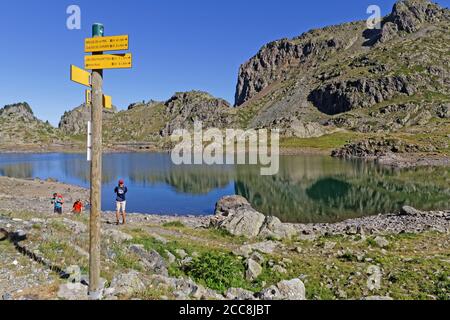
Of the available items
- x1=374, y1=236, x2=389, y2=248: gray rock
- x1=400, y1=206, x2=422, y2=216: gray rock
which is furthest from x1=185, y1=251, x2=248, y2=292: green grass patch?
x1=400, y1=206, x2=422, y2=216: gray rock

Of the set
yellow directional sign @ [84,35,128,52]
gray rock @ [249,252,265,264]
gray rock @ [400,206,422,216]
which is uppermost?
yellow directional sign @ [84,35,128,52]

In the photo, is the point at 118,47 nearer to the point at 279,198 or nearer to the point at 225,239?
the point at 225,239

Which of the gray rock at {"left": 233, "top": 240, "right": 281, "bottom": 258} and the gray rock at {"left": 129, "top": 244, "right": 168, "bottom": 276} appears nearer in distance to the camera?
the gray rock at {"left": 129, "top": 244, "right": 168, "bottom": 276}

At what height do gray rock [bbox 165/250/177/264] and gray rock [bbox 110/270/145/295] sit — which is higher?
gray rock [bbox 110/270/145/295]

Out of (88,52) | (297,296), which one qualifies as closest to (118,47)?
(88,52)

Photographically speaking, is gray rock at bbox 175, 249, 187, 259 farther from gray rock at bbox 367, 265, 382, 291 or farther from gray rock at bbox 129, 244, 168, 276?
gray rock at bbox 367, 265, 382, 291

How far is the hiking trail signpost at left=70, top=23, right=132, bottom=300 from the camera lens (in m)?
11.0

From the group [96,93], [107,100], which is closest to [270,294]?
[107,100]

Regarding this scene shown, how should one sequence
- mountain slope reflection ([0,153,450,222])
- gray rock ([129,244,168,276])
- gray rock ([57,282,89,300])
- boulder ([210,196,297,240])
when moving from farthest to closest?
1. mountain slope reflection ([0,153,450,222])
2. boulder ([210,196,297,240])
3. gray rock ([129,244,168,276])
4. gray rock ([57,282,89,300])

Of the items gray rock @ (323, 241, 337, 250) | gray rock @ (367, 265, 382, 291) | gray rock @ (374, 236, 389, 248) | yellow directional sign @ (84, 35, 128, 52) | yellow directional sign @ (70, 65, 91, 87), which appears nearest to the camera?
yellow directional sign @ (70, 65, 91, 87)

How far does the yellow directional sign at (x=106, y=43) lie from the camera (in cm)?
1088

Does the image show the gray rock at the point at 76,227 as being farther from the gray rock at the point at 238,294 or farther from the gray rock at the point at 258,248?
the gray rock at the point at 238,294

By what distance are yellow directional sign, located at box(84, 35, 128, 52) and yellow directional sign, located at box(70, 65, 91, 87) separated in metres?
0.75

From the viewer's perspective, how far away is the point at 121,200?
28.7 m
